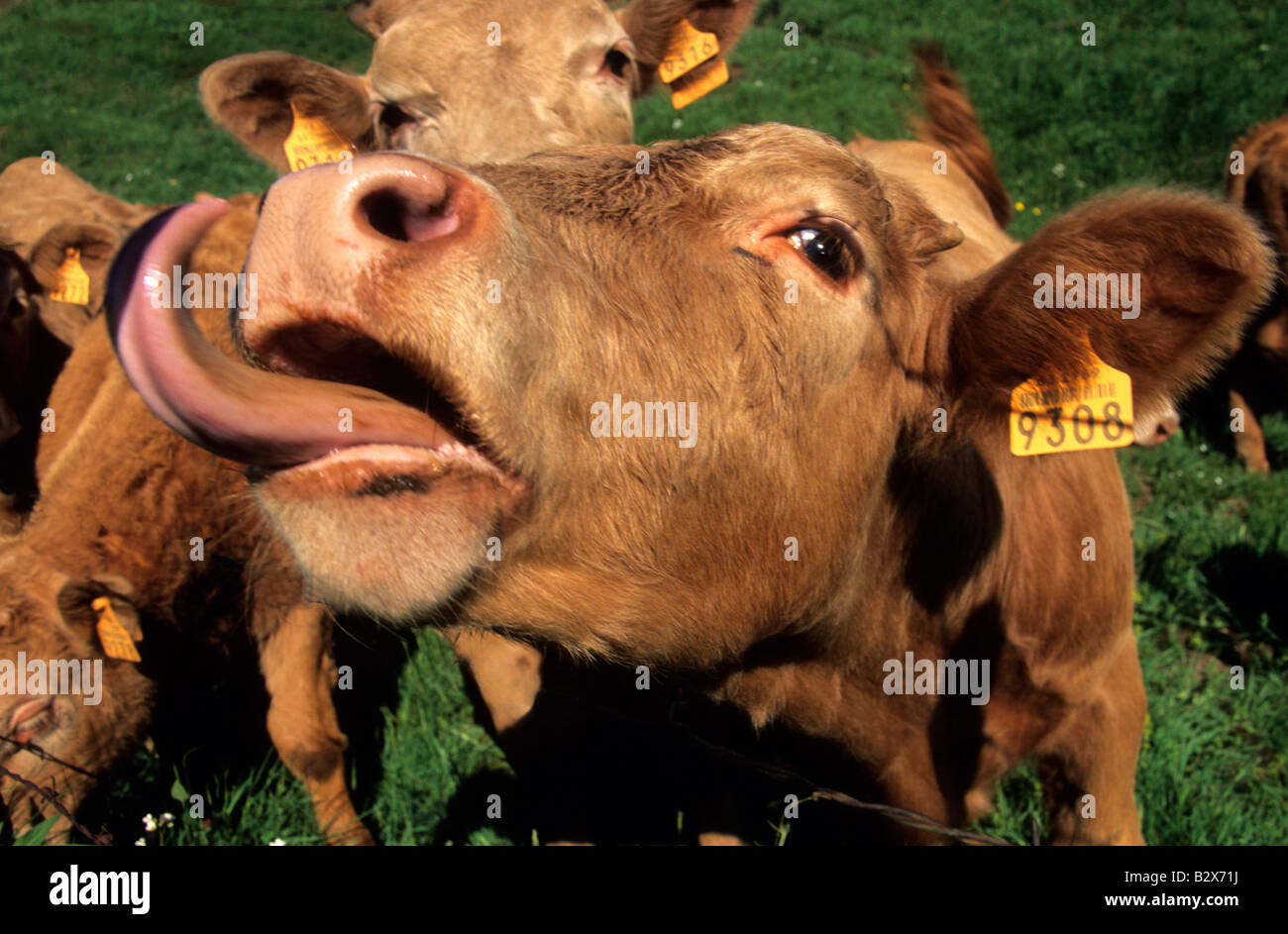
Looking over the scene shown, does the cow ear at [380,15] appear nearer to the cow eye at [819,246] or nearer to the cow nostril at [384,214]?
the cow eye at [819,246]

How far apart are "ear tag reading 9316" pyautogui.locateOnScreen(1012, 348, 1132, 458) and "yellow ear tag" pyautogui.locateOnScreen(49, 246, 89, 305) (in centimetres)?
439

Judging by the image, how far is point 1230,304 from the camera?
200cm

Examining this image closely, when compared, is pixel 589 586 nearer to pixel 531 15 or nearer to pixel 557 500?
pixel 557 500

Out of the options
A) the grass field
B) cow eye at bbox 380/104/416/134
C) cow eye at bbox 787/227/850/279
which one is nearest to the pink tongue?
cow eye at bbox 787/227/850/279

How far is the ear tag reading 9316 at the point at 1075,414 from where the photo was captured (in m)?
2.14

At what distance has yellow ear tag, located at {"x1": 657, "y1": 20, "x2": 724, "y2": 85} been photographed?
16.4 feet

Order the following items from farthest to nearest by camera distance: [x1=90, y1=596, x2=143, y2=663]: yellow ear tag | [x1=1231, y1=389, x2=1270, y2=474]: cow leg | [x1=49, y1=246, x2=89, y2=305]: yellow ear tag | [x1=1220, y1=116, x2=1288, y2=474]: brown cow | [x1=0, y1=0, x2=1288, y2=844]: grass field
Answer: [x1=1220, y1=116, x2=1288, y2=474]: brown cow, [x1=1231, y1=389, x2=1270, y2=474]: cow leg, [x1=49, y1=246, x2=89, y2=305]: yellow ear tag, [x1=0, y1=0, x2=1288, y2=844]: grass field, [x1=90, y1=596, x2=143, y2=663]: yellow ear tag

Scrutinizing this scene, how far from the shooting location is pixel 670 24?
4957 millimetres

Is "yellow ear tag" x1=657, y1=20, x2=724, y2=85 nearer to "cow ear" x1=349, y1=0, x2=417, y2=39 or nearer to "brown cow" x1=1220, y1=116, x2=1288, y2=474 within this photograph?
"cow ear" x1=349, y1=0, x2=417, y2=39

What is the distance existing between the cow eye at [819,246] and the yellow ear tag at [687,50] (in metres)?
3.27

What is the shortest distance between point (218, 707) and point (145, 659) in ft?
3.35

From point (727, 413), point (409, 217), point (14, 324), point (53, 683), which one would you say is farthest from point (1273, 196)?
point (14, 324)
